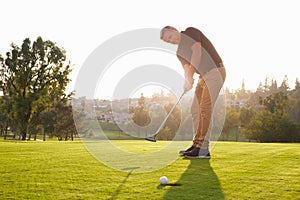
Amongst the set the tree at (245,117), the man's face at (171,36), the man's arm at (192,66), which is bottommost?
the man's arm at (192,66)

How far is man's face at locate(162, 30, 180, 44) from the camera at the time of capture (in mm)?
6750

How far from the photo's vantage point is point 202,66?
6738 millimetres

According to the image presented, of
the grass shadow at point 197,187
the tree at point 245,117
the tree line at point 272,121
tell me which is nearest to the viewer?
the grass shadow at point 197,187

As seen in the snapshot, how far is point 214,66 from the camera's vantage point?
22.4 feet

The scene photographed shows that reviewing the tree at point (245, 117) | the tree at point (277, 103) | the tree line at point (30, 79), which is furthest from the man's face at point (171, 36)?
the tree at point (245, 117)

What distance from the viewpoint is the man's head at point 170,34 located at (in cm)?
675

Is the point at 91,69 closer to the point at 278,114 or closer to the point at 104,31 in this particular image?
the point at 104,31

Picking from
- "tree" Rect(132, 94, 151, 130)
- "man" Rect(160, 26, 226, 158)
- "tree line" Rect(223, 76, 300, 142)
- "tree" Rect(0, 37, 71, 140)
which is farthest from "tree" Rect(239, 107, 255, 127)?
"man" Rect(160, 26, 226, 158)

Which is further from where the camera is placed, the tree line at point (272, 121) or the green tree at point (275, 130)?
the tree line at point (272, 121)

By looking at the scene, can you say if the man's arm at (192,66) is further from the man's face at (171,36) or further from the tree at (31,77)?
the tree at (31,77)

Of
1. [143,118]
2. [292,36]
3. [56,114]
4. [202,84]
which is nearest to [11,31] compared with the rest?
[56,114]

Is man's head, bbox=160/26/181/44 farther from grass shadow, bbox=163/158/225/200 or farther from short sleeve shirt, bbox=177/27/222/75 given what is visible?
grass shadow, bbox=163/158/225/200

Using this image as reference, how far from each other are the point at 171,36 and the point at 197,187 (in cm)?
403

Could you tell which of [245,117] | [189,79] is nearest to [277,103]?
[245,117]
